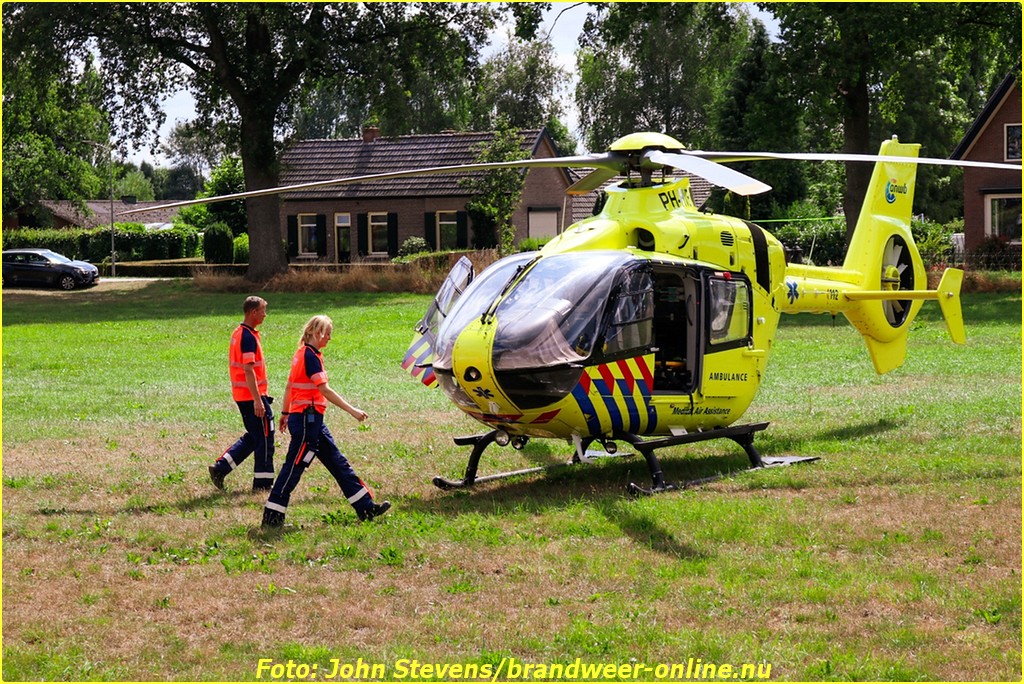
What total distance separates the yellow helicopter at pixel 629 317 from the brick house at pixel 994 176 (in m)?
34.6

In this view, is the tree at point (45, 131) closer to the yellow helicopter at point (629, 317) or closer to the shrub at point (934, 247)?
the shrub at point (934, 247)

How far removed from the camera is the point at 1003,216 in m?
46.1

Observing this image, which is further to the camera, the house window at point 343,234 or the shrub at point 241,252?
the house window at point 343,234

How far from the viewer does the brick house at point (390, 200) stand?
5044cm

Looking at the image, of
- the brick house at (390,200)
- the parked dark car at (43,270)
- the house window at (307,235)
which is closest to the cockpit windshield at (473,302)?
the parked dark car at (43,270)

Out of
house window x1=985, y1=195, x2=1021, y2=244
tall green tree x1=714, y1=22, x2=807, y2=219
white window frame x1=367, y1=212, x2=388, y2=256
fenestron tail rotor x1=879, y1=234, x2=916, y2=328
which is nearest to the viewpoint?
fenestron tail rotor x1=879, y1=234, x2=916, y2=328

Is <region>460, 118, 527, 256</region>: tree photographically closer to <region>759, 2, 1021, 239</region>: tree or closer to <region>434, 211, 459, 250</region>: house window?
<region>434, 211, 459, 250</region>: house window

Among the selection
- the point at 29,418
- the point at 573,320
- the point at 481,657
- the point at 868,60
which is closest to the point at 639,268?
the point at 573,320

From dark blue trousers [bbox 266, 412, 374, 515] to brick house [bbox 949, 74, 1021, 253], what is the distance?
39.4m

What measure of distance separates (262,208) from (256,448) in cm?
2965

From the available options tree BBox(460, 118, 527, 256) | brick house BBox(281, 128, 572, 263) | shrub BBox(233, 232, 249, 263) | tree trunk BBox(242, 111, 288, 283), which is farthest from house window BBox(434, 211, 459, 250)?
tree trunk BBox(242, 111, 288, 283)

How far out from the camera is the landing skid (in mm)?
10961

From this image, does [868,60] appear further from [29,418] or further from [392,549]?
[392,549]

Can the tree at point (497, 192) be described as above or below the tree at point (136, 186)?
below
